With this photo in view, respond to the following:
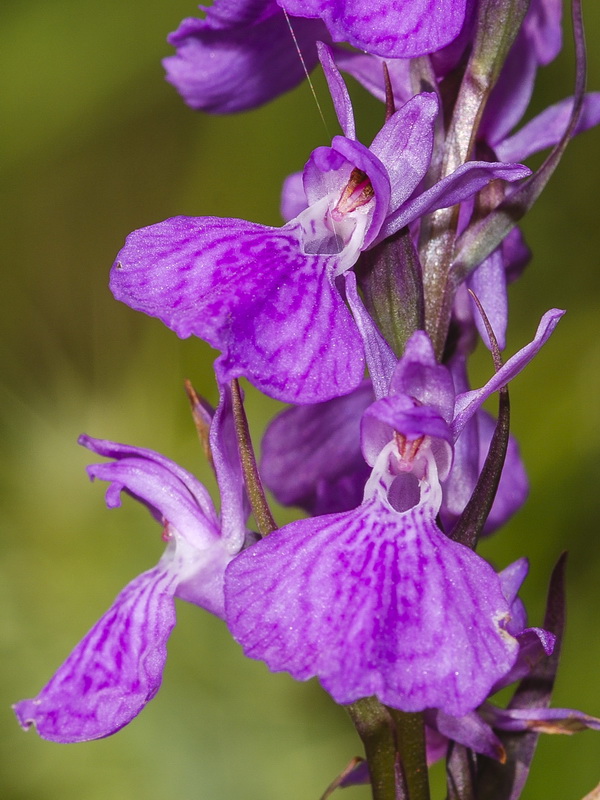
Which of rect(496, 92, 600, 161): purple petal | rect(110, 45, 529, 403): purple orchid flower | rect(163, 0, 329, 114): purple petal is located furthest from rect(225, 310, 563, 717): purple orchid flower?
rect(163, 0, 329, 114): purple petal

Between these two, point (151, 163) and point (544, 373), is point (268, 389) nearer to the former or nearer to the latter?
point (544, 373)

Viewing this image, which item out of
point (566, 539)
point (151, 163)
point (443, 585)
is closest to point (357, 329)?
point (443, 585)

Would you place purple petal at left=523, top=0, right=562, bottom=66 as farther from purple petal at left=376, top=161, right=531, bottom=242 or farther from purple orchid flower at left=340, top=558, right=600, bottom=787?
purple orchid flower at left=340, top=558, right=600, bottom=787

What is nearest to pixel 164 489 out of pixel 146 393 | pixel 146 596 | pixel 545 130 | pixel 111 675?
pixel 146 596

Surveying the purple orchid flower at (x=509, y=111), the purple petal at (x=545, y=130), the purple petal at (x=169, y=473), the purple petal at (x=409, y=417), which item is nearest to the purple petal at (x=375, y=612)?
the purple petal at (x=409, y=417)

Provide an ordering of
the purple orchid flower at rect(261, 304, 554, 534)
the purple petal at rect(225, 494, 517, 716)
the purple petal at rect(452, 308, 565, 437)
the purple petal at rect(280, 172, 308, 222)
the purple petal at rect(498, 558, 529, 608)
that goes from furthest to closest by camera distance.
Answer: the purple orchid flower at rect(261, 304, 554, 534)
the purple petal at rect(280, 172, 308, 222)
the purple petal at rect(498, 558, 529, 608)
the purple petal at rect(452, 308, 565, 437)
the purple petal at rect(225, 494, 517, 716)

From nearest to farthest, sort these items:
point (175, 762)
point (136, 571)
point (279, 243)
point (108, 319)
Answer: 1. point (279, 243)
2. point (175, 762)
3. point (136, 571)
4. point (108, 319)
